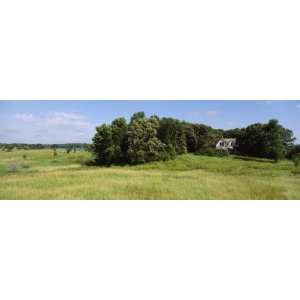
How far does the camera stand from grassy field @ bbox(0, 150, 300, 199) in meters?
5.86

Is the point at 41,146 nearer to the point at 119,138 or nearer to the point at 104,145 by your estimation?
the point at 104,145

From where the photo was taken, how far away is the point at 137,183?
5.96m

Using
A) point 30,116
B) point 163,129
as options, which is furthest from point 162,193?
point 30,116

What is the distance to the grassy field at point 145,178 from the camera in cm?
586

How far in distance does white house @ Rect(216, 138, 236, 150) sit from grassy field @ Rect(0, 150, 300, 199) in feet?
0.69

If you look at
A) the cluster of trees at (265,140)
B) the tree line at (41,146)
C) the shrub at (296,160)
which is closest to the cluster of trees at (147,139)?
the tree line at (41,146)

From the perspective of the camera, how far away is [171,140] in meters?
Result: 6.27

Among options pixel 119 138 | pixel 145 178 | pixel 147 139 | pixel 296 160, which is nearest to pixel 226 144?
pixel 296 160

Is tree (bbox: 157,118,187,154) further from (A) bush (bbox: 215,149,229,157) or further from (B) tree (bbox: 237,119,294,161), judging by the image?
(B) tree (bbox: 237,119,294,161)

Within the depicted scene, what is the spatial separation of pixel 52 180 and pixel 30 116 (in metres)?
1.18

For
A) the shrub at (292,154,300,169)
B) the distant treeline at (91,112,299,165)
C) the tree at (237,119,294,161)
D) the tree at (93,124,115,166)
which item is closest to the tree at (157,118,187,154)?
the distant treeline at (91,112,299,165)
